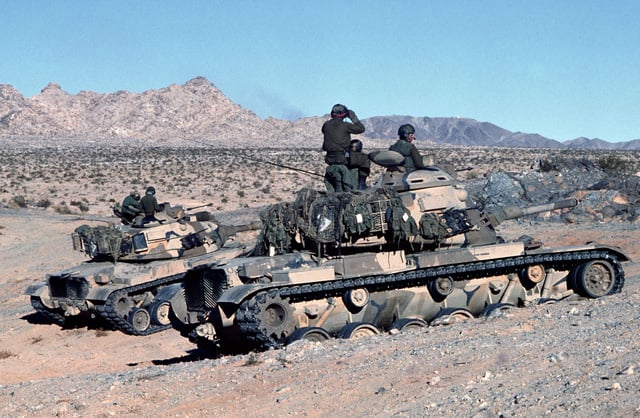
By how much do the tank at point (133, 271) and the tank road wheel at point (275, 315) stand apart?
4.41 m

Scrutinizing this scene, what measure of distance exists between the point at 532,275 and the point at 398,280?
2.76 m

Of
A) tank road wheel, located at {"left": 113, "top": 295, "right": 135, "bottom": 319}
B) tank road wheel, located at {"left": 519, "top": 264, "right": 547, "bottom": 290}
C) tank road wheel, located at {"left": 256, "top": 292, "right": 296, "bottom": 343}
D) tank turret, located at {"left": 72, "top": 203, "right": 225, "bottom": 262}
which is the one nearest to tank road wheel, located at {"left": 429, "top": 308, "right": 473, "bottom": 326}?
tank road wheel, located at {"left": 519, "top": 264, "right": 547, "bottom": 290}

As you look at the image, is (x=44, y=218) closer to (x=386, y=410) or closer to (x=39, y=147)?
(x=386, y=410)

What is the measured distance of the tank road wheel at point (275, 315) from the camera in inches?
543

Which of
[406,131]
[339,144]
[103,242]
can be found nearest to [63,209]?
[103,242]

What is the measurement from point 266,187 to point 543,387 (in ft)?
139

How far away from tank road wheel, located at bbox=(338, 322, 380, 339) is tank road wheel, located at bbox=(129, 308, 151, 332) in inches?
246

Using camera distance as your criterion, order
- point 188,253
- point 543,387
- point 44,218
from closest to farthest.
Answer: point 543,387 < point 188,253 < point 44,218

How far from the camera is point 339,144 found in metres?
15.8

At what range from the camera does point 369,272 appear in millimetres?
14820

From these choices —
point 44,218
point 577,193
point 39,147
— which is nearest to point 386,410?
point 577,193

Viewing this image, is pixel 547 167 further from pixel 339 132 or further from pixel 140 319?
pixel 339 132

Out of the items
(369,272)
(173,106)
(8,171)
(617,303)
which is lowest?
(617,303)

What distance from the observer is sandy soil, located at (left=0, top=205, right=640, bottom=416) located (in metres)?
8.80
